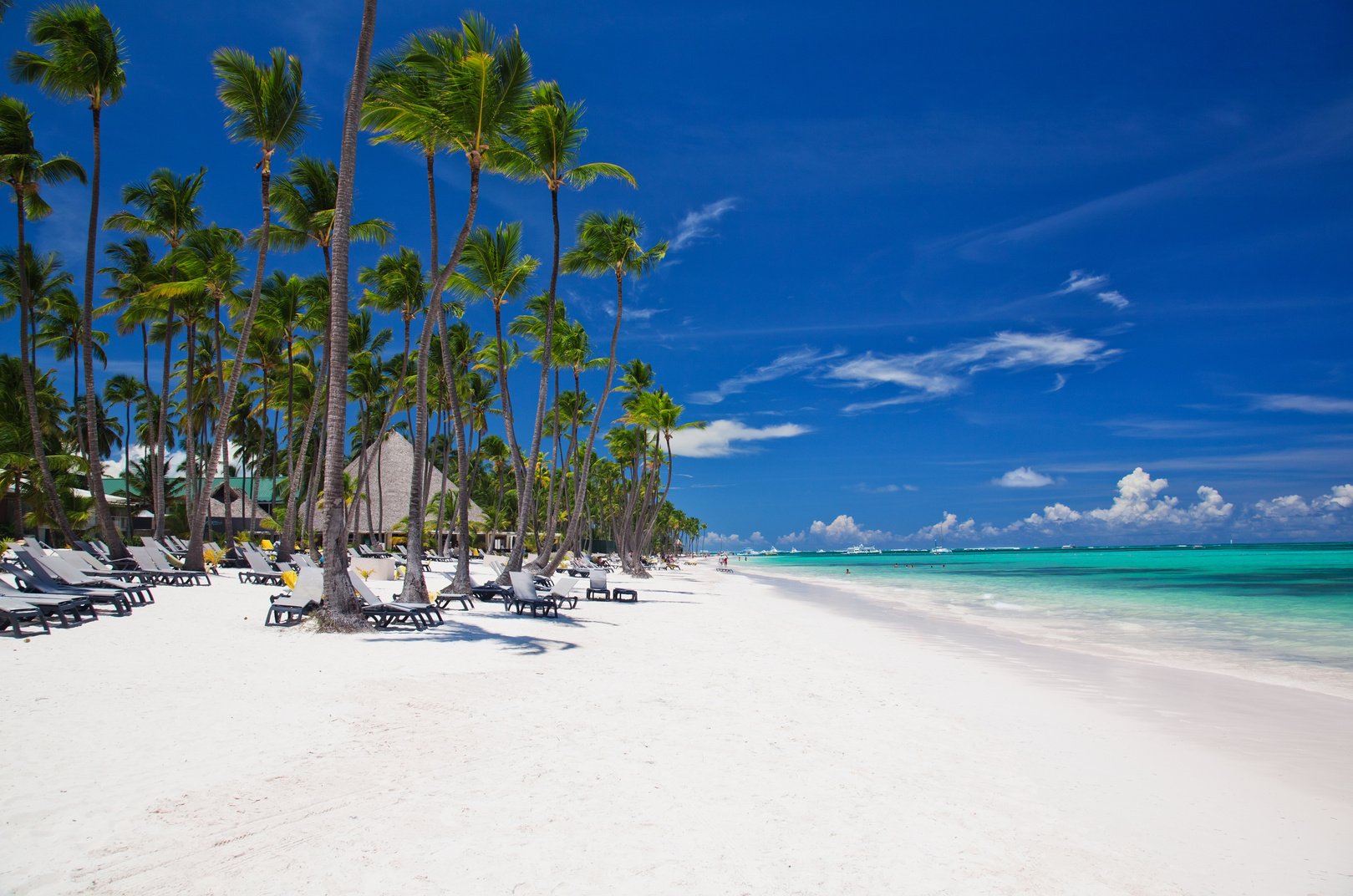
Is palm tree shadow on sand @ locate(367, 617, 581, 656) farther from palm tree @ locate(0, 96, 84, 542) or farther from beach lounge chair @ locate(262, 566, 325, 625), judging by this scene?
palm tree @ locate(0, 96, 84, 542)

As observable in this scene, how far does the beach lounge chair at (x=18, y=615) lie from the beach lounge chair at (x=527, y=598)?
7.34 meters

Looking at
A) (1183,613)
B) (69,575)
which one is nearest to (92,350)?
(69,575)

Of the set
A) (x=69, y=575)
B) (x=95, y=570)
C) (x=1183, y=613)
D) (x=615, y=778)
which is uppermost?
(x=69, y=575)

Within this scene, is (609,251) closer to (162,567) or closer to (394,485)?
(162,567)

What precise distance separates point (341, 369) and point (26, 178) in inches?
706

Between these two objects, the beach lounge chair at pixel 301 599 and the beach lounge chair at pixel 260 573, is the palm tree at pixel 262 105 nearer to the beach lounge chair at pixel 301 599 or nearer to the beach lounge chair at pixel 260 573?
the beach lounge chair at pixel 260 573

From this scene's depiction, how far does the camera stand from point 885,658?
38.1ft

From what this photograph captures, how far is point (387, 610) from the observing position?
10.8 m

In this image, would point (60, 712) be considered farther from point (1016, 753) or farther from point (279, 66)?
point (279, 66)

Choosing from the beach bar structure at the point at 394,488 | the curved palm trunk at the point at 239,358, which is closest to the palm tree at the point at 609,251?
the curved palm trunk at the point at 239,358

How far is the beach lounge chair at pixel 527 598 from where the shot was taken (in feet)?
47.7

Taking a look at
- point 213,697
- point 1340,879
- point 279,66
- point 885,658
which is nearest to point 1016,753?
point 1340,879

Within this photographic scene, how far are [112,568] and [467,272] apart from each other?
11.4 meters

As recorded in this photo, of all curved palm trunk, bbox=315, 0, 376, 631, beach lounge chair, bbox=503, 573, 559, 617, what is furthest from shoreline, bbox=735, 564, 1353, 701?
curved palm trunk, bbox=315, 0, 376, 631
